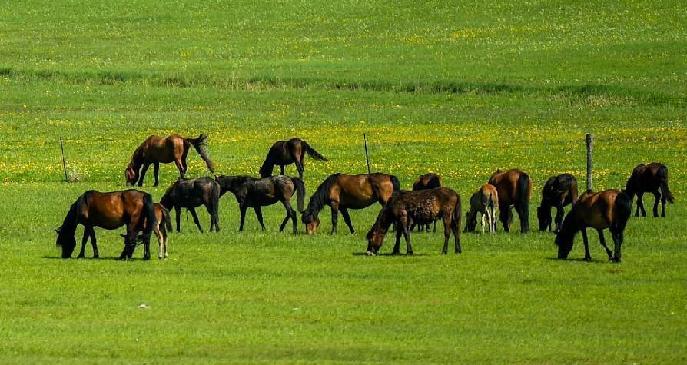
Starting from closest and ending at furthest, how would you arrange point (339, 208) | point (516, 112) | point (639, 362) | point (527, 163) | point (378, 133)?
1. point (639, 362)
2. point (339, 208)
3. point (527, 163)
4. point (378, 133)
5. point (516, 112)

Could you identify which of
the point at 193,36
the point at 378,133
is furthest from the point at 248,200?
the point at 193,36

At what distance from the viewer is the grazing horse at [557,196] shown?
28328 mm

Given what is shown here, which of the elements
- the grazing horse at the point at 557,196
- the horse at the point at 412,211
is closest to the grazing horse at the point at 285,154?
the grazing horse at the point at 557,196

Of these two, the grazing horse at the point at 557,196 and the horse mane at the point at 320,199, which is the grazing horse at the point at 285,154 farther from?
the grazing horse at the point at 557,196

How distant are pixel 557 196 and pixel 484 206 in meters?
1.33

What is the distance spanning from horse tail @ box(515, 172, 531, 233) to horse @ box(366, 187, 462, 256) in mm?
3497

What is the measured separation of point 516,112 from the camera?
2189 inches

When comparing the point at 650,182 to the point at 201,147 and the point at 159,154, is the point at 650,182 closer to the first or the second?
the point at 201,147

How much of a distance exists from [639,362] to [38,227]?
15399 mm

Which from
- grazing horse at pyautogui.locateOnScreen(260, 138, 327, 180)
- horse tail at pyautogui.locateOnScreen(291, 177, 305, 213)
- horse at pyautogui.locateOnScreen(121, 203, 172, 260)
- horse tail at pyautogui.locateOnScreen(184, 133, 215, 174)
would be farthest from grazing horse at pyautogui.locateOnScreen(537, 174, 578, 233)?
horse tail at pyautogui.locateOnScreen(184, 133, 215, 174)

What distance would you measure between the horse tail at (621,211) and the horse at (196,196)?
26.2 feet

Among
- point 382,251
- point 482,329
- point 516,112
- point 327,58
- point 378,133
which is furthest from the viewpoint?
point 327,58

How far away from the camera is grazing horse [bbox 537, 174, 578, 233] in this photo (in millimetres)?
28328

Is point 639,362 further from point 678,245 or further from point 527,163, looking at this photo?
point 527,163
